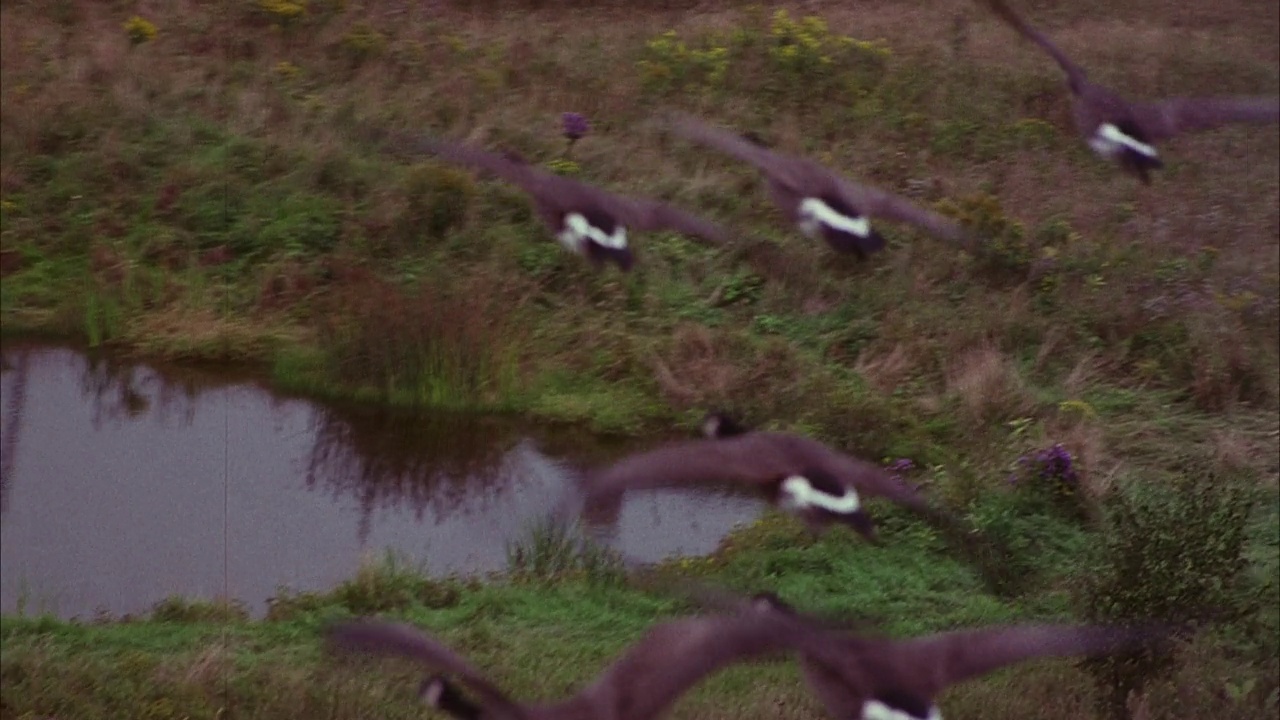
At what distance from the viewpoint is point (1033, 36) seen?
15.5 ft

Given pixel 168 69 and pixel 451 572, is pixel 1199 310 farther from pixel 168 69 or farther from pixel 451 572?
pixel 168 69

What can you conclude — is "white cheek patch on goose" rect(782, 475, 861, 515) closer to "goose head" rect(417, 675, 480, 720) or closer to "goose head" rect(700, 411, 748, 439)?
"goose head" rect(700, 411, 748, 439)

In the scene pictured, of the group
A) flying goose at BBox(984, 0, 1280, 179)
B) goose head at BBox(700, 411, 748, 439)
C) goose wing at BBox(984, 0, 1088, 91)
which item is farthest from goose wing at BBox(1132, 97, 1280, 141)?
goose head at BBox(700, 411, 748, 439)

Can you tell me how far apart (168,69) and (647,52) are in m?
1.20

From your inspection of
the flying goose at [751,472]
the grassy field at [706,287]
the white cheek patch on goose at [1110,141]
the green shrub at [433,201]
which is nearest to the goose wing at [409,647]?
the grassy field at [706,287]

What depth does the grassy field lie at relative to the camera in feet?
13.5

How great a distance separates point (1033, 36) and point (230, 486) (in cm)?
245

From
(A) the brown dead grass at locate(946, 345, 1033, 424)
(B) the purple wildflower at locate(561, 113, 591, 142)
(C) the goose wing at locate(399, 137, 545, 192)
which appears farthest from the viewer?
(A) the brown dead grass at locate(946, 345, 1033, 424)

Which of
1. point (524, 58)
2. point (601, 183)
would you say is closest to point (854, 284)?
point (601, 183)

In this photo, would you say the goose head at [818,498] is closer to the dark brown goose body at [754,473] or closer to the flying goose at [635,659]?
the dark brown goose body at [754,473]

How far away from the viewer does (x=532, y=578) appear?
4344 millimetres

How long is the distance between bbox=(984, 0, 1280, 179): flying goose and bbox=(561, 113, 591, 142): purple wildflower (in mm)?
1198

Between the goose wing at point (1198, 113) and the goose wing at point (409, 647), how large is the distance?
93.0 inches

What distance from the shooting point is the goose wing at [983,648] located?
4.36 m
